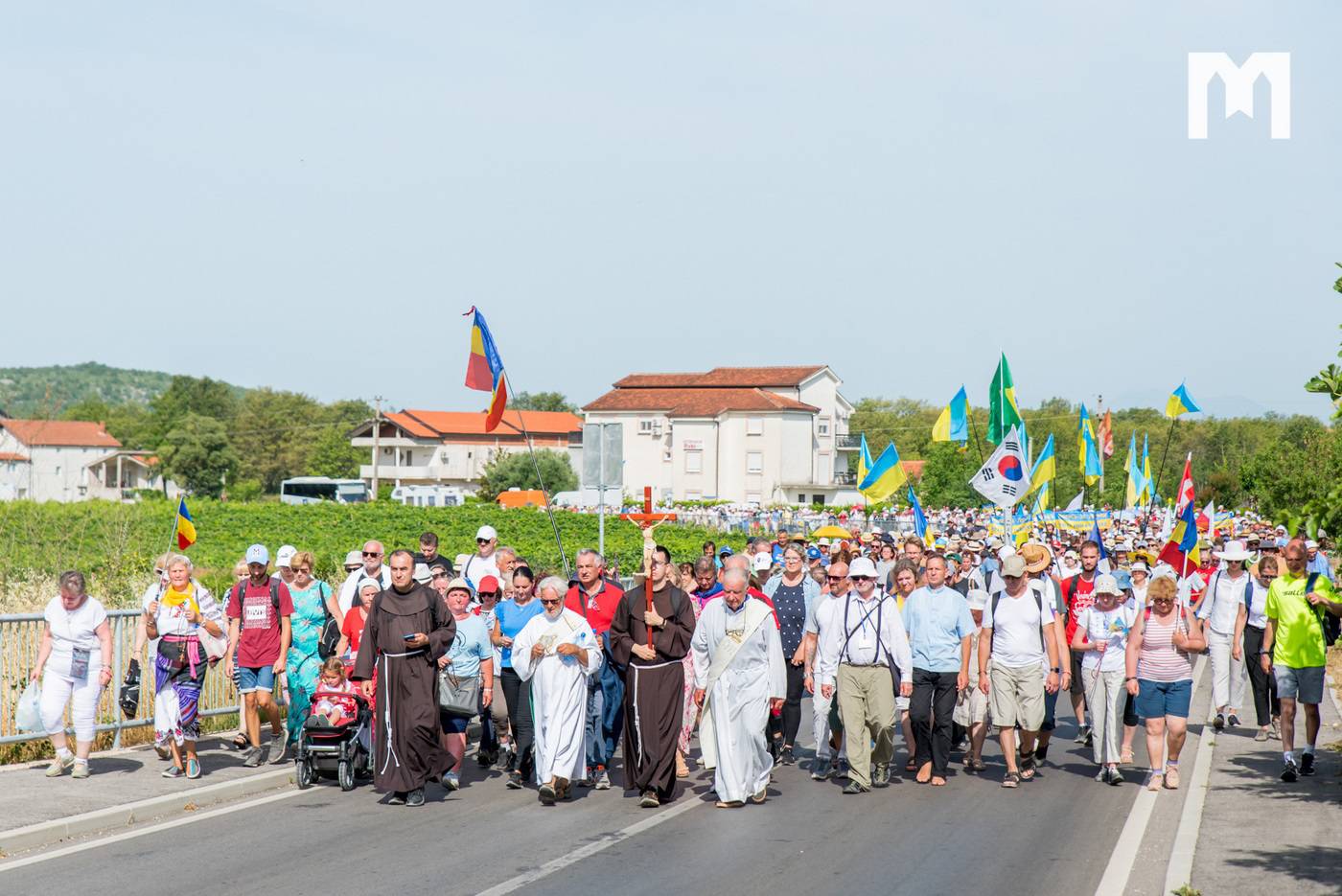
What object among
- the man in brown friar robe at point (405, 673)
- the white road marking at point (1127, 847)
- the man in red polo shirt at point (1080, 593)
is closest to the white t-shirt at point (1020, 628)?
the man in red polo shirt at point (1080, 593)

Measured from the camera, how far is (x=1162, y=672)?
11758 millimetres

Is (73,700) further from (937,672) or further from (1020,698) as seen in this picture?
(1020,698)

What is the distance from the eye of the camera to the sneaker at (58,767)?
11461mm

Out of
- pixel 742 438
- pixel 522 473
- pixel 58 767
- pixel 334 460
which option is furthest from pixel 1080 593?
pixel 334 460

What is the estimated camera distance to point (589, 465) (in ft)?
58.2

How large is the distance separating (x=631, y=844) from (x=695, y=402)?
97755mm

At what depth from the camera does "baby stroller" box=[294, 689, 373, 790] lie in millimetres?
11773

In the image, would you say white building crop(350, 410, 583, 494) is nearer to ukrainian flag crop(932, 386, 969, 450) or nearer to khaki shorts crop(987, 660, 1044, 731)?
ukrainian flag crop(932, 386, 969, 450)

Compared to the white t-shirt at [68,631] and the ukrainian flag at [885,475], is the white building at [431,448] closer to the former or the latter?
the ukrainian flag at [885,475]

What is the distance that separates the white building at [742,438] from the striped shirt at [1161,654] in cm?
8976

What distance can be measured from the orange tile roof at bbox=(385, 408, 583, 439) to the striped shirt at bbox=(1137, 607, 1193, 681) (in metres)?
101

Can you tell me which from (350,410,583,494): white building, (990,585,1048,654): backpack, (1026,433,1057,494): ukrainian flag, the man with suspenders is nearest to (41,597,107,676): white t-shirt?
the man with suspenders

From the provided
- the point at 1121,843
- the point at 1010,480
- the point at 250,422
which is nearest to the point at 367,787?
the point at 1121,843

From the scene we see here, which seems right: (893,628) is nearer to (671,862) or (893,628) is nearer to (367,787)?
(671,862)
